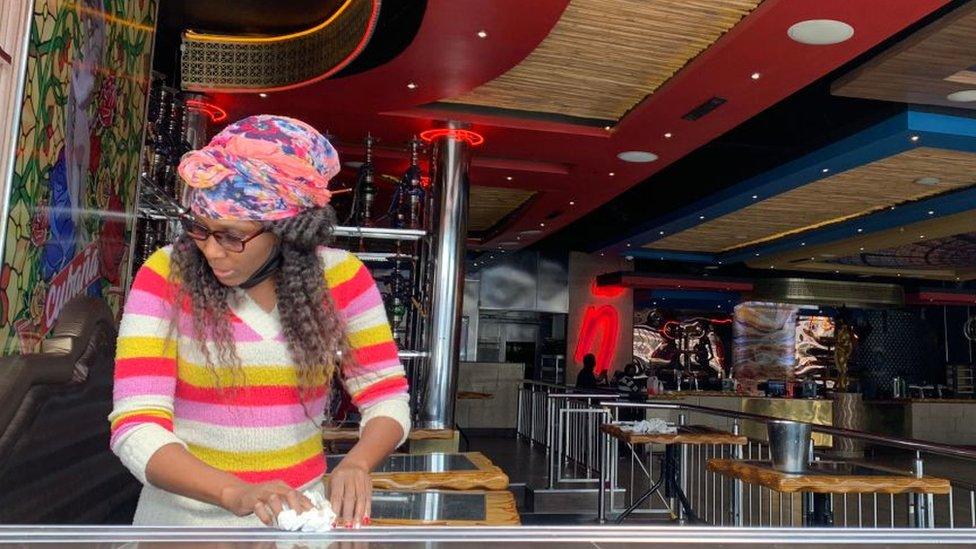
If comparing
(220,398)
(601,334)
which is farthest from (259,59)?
(601,334)

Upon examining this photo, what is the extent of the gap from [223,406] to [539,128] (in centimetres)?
542

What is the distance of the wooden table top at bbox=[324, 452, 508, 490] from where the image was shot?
2680 mm

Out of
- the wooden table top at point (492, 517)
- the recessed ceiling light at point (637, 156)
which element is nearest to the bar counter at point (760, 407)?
the recessed ceiling light at point (637, 156)

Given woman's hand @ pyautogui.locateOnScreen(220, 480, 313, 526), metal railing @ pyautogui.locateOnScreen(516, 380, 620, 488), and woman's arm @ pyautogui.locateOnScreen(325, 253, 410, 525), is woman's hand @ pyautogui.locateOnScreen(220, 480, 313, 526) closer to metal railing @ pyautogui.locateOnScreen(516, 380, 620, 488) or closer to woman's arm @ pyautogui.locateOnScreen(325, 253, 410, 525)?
woman's arm @ pyautogui.locateOnScreen(325, 253, 410, 525)

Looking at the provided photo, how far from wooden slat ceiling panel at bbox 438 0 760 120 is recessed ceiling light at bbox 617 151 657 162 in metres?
0.62

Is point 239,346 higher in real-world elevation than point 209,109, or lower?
lower

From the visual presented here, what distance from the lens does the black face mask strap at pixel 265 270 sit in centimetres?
140

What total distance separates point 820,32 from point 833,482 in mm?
2486

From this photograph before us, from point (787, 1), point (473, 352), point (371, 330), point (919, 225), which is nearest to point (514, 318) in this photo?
point (473, 352)

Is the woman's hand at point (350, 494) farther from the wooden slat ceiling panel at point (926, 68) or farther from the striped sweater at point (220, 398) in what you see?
the wooden slat ceiling panel at point (926, 68)

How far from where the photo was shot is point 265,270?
1408mm

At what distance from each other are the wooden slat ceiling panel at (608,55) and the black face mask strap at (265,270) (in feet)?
11.9

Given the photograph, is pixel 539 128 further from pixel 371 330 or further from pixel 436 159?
pixel 371 330

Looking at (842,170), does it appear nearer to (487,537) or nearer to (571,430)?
(571,430)
